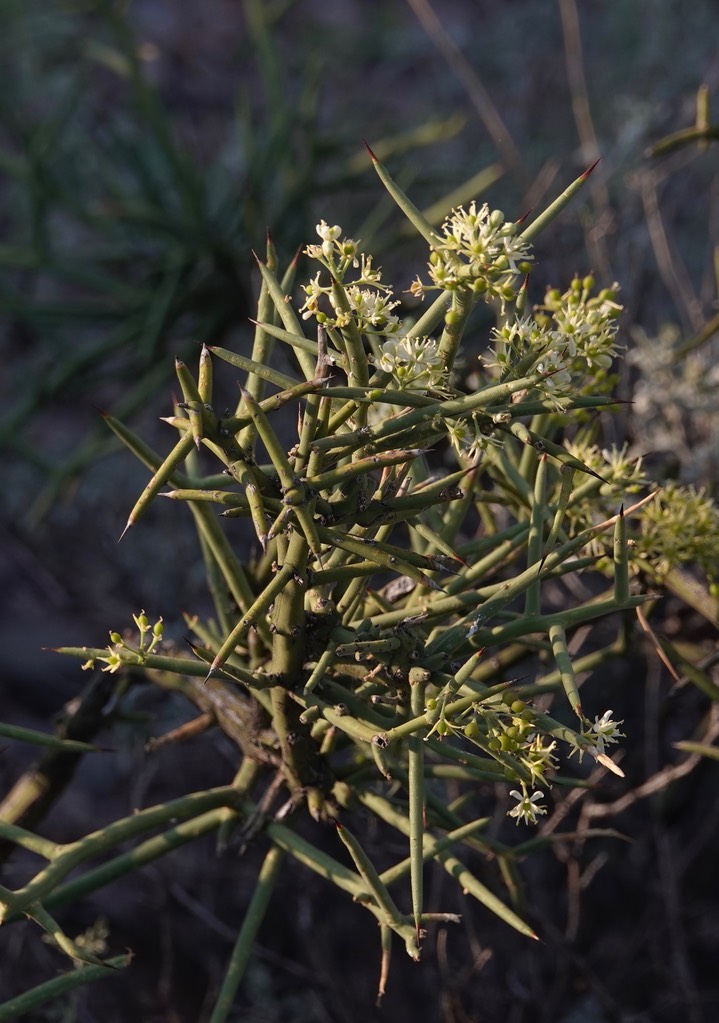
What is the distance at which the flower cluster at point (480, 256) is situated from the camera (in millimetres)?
605

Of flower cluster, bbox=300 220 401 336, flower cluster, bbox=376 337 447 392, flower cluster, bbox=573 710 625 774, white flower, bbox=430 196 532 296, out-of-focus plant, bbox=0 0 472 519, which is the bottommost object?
flower cluster, bbox=573 710 625 774

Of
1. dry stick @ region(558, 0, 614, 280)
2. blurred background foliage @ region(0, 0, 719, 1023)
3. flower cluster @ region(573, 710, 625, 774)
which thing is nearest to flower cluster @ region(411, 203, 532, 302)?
flower cluster @ region(573, 710, 625, 774)

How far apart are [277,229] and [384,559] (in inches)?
72.4

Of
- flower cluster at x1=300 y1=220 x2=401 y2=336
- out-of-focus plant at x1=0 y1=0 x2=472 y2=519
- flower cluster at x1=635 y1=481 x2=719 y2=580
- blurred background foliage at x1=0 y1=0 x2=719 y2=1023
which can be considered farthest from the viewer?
out-of-focus plant at x1=0 y1=0 x2=472 y2=519

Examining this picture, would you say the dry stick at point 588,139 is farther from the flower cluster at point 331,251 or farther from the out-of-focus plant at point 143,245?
the flower cluster at point 331,251

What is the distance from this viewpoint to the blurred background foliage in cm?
168

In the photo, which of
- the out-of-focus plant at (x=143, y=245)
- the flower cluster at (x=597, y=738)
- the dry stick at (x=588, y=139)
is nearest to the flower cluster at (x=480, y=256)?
the flower cluster at (x=597, y=738)

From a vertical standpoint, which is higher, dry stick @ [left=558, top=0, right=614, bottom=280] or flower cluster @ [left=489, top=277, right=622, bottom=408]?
dry stick @ [left=558, top=0, right=614, bottom=280]

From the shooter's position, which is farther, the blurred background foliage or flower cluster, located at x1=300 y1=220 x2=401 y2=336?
the blurred background foliage

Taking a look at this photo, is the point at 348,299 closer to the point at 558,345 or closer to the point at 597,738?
the point at 558,345

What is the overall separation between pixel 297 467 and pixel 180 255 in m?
1.70

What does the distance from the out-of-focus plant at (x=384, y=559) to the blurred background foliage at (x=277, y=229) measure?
1.34 feet

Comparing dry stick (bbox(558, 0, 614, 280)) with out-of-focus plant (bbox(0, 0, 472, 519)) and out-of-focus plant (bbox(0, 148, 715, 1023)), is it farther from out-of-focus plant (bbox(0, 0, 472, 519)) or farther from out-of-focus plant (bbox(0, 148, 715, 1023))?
out-of-focus plant (bbox(0, 148, 715, 1023))

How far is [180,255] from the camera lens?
2.22m
